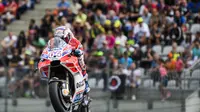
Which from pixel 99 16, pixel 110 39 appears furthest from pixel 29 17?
pixel 110 39

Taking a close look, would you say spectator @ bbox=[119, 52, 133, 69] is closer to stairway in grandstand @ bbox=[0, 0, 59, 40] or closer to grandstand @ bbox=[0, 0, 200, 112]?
grandstand @ bbox=[0, 0, 200, 112]

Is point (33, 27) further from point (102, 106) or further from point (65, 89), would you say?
point (65, 89)

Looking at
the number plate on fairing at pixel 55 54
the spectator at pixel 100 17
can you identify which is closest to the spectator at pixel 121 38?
the spectator at pixel 100 17

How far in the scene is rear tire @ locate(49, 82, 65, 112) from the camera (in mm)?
15125

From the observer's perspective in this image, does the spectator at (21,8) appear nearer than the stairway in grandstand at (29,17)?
No

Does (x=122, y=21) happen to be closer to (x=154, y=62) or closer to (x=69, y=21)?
(x=69, y=21)

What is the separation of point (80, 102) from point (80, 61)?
0.95 meters

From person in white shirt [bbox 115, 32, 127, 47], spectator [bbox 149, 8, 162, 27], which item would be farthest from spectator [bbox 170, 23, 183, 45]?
person in white shirt [bbox 115, 32, 127, 47]

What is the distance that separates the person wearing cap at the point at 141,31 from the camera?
24516mm

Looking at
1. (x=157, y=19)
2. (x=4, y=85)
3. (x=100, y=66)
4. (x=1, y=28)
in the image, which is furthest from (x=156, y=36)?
(x=1, y=28)

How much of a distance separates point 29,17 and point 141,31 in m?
6.78

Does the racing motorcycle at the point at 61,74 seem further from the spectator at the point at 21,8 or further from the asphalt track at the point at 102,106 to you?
the spectator at the point at 21,8

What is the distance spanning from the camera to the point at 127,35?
83.5 feet

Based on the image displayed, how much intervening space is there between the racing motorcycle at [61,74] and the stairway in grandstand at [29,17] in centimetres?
1380
